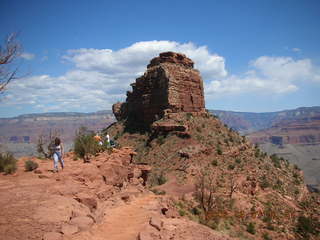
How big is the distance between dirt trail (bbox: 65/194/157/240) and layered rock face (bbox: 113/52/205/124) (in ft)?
90.6

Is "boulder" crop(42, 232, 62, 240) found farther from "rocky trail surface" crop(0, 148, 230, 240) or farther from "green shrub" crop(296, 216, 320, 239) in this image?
"green shrub" crop(296, 216, 320, 239)

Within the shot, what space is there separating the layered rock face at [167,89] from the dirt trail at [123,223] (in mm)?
27627

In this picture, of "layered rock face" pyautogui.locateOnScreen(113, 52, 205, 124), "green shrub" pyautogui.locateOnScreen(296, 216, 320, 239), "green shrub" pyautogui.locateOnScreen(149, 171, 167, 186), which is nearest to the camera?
"green shrub" pyautogui.locateOnScreen(296, 216, 320, 239)

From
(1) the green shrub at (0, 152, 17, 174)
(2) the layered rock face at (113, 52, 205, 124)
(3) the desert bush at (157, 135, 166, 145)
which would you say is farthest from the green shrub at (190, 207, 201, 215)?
(2) the layered rock face at (113, 52, 205, 124)

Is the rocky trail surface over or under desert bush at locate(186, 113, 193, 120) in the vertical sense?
under

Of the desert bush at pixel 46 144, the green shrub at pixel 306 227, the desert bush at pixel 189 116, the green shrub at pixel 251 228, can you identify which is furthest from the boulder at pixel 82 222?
the desert bush at pixel 189 116

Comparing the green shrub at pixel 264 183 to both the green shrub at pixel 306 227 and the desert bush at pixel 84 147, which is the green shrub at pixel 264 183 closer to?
the green shrub at pixel 306 227

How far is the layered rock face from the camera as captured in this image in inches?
1558

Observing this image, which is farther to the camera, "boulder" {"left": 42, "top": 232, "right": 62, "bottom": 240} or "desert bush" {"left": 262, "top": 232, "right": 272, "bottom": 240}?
"desert bush" {"left": 262, "top": 232, "right": 272, "bottom": 240}

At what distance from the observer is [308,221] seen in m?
20.4

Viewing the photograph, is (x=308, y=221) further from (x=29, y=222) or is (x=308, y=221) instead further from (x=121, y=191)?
(x=29, y=222)

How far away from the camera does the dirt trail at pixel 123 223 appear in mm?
8134

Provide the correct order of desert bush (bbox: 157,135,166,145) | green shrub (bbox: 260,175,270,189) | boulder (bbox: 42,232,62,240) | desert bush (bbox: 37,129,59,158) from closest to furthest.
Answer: boulder (bbox: 42,232,62,240) < desert bush (bbox: 37,129,59,158) < green shrub (bbox: 260,175,270,189) < desert bush (bbox: 157,135,166,145)

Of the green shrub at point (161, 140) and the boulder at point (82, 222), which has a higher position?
the boulder at point (82, 222)
